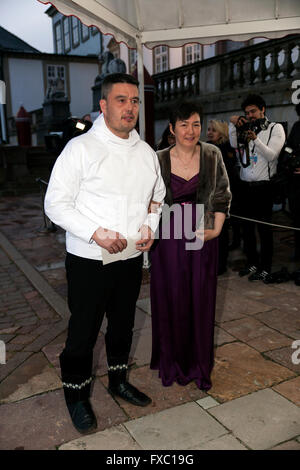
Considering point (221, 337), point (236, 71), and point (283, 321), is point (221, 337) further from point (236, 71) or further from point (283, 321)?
point (236, 71)

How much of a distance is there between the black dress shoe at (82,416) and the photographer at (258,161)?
3322 millimetres

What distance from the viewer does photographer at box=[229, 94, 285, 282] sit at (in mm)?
5203

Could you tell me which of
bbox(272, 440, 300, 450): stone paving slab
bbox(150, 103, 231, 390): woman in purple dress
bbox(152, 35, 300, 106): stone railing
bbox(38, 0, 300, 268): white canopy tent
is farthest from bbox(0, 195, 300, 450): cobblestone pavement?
bbox(152, 35, 300, 106): stone railing

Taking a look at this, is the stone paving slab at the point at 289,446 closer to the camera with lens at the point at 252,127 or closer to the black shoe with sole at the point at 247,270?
the black shoe with sole at the point at 247,270

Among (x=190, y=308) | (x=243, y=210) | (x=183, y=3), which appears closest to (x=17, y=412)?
(x=190, y=308)

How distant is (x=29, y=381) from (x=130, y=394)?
2.85 feet

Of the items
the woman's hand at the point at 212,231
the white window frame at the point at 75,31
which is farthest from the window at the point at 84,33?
the woman's hand at the point at 212,231

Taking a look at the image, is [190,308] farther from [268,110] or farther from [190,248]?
[268,110]

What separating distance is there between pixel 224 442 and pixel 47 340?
6.77ft

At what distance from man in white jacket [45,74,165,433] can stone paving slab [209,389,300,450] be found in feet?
2.92

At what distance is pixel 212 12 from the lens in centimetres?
498

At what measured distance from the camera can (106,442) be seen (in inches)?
100.0

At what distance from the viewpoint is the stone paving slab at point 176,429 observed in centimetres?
251

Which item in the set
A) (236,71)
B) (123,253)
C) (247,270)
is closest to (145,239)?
(123,253)
